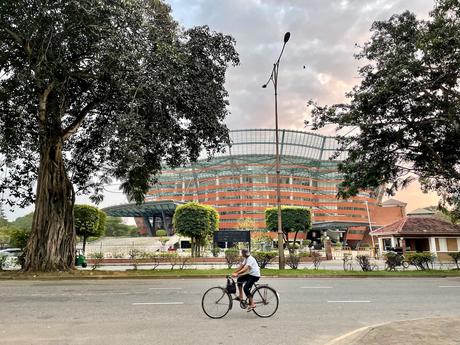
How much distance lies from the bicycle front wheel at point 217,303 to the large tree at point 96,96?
7.48 metres

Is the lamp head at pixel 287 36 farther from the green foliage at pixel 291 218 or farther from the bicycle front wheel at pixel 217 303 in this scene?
the green foliage at pixel 291 218

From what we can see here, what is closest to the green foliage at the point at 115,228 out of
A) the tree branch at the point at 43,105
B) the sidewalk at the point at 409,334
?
the tree branch at the point at 43,105

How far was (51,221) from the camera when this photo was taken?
18344 mm

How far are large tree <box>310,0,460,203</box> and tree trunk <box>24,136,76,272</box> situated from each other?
553 inches

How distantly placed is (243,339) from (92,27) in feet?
42.4

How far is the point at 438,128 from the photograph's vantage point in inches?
844

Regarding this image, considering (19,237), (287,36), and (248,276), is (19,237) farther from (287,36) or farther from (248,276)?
(248,276)

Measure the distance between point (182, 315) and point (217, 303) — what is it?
2.71ft

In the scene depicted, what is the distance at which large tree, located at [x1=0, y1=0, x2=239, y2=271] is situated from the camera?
1440 cm

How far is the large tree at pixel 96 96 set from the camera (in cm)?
1440

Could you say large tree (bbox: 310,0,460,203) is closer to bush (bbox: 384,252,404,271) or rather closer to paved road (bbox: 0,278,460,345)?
bush (bbox: 384,252,404,271)

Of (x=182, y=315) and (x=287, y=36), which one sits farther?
(x=287, y=36)

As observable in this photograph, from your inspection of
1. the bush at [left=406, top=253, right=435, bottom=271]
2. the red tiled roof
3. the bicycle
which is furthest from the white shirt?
the red tiled roof

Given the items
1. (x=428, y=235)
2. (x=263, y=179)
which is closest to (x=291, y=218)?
(x=428, y=235)
